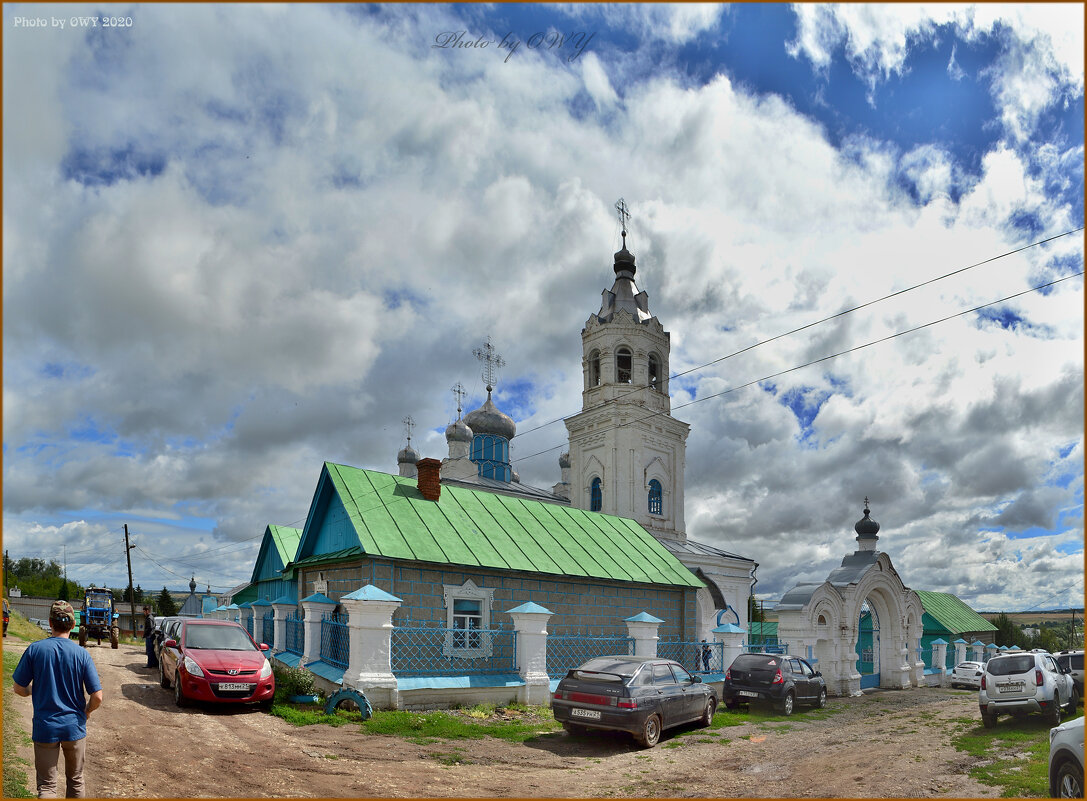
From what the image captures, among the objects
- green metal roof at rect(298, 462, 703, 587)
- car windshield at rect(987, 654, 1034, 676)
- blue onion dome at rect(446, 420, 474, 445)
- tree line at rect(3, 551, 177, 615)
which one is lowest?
tree line at rect(3, 551, 177, 615)

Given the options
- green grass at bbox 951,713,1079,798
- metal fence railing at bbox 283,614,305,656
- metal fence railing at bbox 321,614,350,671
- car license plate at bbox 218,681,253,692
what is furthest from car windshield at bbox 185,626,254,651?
green grass at bbox 951,713,1079,798

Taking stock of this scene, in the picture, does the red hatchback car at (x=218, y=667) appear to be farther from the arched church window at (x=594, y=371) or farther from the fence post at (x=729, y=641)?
the arched church window at (x=594, y=371)

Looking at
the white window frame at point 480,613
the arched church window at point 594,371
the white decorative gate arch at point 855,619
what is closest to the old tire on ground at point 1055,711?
the white decorative gate arch at point 855,619

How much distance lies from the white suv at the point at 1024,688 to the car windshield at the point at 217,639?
1466cm

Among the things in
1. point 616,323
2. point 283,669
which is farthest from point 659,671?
point 616,323

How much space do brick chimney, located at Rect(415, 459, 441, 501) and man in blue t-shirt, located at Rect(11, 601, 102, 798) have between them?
12.6 metres

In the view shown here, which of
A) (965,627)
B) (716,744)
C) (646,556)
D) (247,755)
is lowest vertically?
(965,627)

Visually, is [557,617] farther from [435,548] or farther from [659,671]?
[659,671]

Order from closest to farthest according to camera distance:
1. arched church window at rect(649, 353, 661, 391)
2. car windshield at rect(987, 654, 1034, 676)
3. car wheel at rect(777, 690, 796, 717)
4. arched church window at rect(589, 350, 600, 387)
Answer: car windshield at rect(987, 654, 1034, 676), car wheel at rect(777, 690, 796, 717), arched church window at rect(649, 353, 661, 391), arched church window at rect(589, 350, 600, 387)

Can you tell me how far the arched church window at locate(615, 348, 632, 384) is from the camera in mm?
39062

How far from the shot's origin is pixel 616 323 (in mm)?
38969

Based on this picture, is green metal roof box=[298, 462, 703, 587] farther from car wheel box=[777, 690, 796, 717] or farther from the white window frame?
car wheel box=[777, 690, 796, 717]

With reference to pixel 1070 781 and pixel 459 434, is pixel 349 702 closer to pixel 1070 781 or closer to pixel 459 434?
pixel 1070 781

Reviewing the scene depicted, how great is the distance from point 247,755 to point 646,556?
14.1 meters
